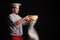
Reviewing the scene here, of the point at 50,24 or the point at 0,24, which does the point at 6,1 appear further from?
the point at 50,24

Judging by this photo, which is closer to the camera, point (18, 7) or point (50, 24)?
point (18, 7)

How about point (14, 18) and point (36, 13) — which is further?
point (36, 13)

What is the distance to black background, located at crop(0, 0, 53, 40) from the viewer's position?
3.95 feet

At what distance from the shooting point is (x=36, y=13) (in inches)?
48.6

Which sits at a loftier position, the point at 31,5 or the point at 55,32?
the point at 31,5

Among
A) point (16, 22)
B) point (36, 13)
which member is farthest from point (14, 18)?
point (36, 13)

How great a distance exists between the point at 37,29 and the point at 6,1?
0.21 meters

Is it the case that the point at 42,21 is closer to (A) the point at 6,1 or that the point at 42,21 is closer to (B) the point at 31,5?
(B) the point at 31,5

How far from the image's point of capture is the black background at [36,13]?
47.4 inches

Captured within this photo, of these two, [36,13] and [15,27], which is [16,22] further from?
[36,13]

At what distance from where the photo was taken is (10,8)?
1181 millimetres

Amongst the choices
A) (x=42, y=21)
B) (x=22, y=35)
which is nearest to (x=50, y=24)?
(x=42, y=21)

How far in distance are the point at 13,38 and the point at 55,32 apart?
25 centimetres

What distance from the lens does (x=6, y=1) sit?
47.4 inches
